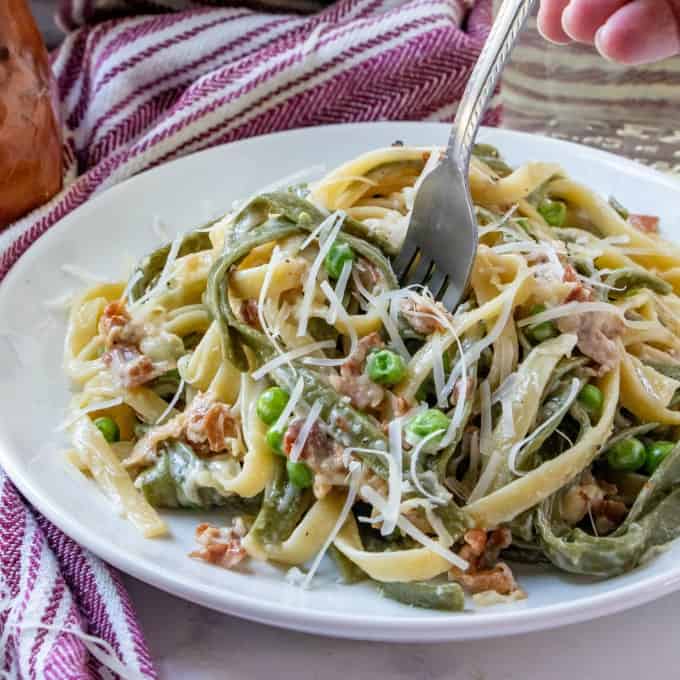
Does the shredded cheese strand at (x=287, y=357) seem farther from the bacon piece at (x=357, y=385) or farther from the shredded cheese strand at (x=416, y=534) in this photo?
the shredded cheese strand at (x=416, y=534)

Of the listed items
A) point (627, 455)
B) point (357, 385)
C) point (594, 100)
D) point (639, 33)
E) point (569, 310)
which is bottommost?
point (594, 100)

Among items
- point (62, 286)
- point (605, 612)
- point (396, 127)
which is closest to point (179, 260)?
point (62, 286)

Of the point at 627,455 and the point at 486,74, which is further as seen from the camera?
the point at 486,74

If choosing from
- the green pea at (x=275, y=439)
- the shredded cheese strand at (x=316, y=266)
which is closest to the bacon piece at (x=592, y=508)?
the green pea at (x=275, y=439)

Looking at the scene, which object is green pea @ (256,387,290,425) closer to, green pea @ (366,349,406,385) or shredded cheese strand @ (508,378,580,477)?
green pea @ (366,349,406,385)

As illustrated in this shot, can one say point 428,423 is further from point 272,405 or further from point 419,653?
point 419,653

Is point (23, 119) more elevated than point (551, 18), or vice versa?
point (551, 18)

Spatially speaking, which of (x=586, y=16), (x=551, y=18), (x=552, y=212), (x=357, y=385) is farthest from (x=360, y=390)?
(x=551, y=18)

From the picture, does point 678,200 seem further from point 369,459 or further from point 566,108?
point 369,459
